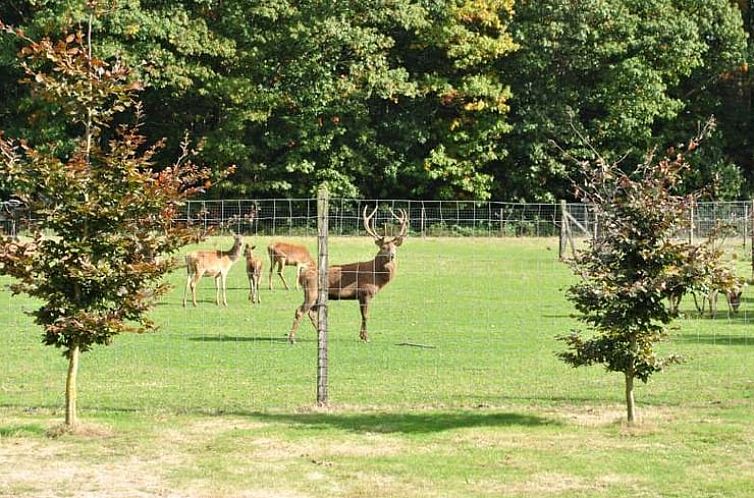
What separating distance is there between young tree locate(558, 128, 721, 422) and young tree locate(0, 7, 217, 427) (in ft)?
12.0

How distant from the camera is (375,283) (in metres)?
19.4

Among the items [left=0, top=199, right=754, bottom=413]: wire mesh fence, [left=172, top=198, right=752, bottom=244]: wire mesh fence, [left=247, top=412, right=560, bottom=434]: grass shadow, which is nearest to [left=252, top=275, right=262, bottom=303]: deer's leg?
[left=0, top=199, right=754, bottom=413]: wire mesh fence

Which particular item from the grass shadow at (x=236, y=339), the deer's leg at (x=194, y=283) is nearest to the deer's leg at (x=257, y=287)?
the deer's leg at (x=194, y=283)

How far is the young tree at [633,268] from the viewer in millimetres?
11016

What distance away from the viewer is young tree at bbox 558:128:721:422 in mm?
11016

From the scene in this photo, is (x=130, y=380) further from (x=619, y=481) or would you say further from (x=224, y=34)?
(x=224, y=34)

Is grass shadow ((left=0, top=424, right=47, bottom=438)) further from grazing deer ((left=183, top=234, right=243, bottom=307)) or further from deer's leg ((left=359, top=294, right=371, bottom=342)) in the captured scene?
grazing deer ((left=183, top=234, right=243, bottom=307))

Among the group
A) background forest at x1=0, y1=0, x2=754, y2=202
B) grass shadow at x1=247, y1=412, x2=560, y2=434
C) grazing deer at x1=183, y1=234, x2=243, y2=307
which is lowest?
grass shadow at x1=247, y1=412, x2=560, y2=434

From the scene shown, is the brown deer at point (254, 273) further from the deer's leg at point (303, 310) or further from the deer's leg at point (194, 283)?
the deer's leg at point (303, 310)

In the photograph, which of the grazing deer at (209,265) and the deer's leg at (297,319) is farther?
the grazing deer at (209,265)

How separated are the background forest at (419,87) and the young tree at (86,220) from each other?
3035 centimetres

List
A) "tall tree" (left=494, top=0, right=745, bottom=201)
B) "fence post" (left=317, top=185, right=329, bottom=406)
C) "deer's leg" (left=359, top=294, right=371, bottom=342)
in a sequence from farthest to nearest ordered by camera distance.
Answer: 1. "tall tree" (left=494, top=0, right=745, bottom=201)
2. "deer's leg" (left=359, top=294, right=371, bottom=342)
3. "fence post" (left=317, top=185, right=329, bottom=406)

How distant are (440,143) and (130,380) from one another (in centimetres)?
3281

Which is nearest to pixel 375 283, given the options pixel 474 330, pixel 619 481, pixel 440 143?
pixel 474 330
